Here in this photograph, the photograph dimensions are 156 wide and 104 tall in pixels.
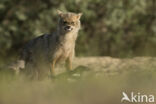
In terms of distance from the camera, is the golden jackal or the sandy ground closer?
the golden jackal

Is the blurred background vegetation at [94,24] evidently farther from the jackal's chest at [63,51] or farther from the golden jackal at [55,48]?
the jackal's chest at [63,51]

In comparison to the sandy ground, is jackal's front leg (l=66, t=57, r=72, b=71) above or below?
above

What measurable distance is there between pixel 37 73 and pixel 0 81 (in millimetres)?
→ 1617

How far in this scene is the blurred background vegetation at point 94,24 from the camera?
17688 millimetres

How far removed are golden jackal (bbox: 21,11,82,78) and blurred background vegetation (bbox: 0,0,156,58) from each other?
6.65m

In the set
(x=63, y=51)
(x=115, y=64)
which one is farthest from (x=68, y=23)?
(x=115, y=64)

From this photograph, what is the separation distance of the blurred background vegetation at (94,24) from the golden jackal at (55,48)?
21.8ft

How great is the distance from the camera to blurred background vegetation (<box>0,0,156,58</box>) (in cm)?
1769

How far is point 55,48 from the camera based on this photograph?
10.1m

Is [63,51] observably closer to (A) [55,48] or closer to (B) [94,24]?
(A) [55,48]

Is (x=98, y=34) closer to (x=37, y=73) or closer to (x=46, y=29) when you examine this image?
(x=46, y=29)

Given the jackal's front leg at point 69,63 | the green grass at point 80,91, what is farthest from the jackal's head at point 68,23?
the green grass at point 80,91

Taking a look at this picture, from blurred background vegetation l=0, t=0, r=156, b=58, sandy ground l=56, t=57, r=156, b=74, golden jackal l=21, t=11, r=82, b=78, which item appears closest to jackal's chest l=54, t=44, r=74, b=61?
golden jackal l=21, t=11, r=82, b=78

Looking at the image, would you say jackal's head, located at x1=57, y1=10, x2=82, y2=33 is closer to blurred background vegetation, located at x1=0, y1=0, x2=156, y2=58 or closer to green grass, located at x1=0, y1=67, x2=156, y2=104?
green grass, located at x1=0, y1=67, x2=156, y2=104
